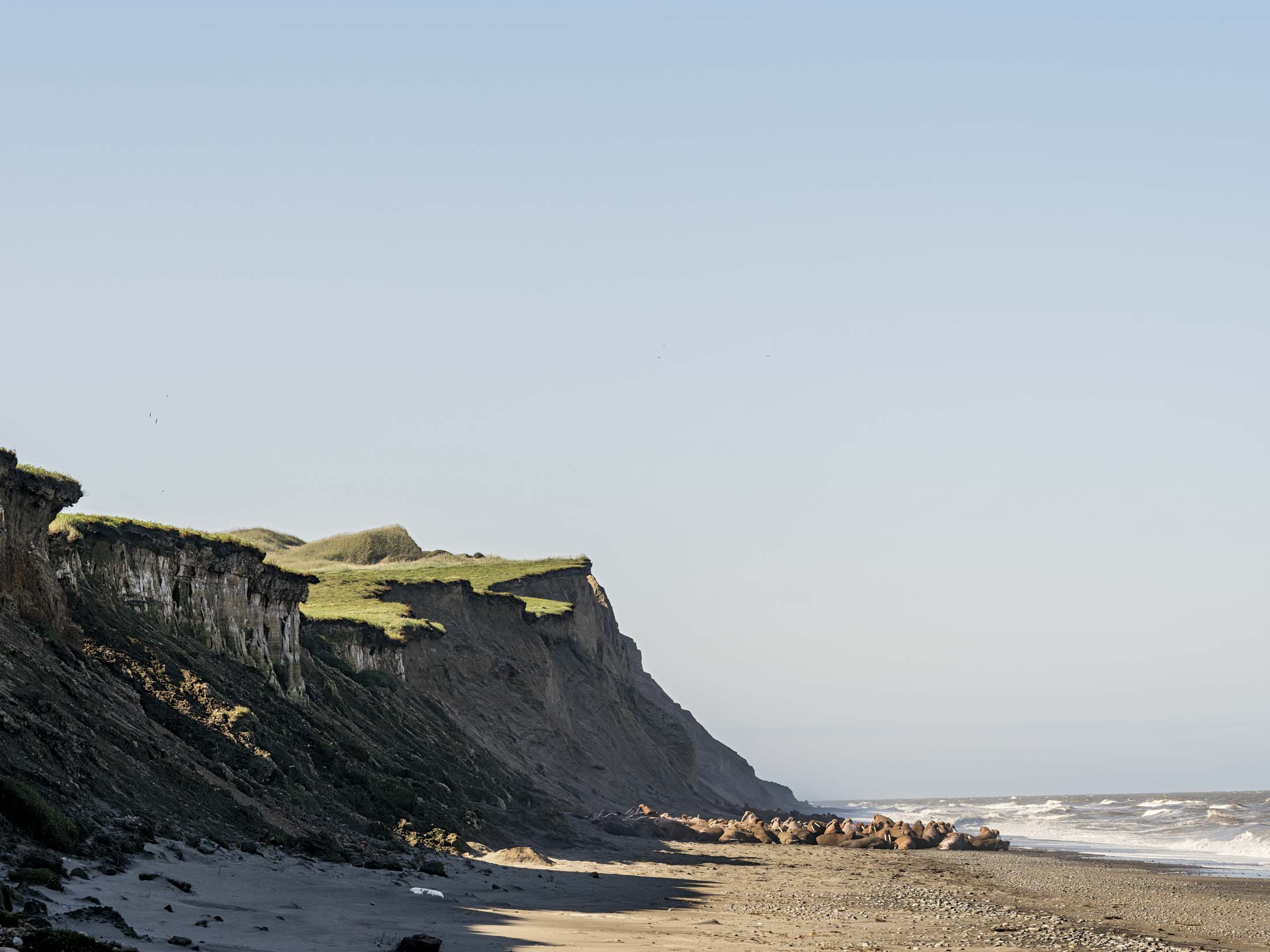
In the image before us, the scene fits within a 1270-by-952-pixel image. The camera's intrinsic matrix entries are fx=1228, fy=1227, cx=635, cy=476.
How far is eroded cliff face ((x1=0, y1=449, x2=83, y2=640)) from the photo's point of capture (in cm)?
2694

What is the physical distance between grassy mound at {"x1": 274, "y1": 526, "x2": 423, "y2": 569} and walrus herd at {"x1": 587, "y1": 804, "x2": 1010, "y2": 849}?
42711 mm

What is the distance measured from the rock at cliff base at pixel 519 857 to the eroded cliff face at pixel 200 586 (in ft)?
30.0

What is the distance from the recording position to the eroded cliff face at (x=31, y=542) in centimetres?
2694

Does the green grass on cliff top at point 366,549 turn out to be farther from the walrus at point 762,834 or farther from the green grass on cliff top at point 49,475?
the green grass on cliff top at point 49,475

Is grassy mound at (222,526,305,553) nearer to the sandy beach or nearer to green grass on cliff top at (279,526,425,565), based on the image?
green grass on cliff top at (279,526,425,565)

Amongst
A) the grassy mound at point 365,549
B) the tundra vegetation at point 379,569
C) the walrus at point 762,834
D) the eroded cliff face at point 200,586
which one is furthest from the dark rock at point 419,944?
the grassy mound at point 365,549

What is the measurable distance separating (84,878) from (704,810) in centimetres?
6241

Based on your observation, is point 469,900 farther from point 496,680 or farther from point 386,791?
point 496,680

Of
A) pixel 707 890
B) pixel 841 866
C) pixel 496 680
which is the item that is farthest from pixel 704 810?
pixel 707 890

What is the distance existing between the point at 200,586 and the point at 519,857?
1283 cm

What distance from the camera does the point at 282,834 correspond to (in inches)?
1051

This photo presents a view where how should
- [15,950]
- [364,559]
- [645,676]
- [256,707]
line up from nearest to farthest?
[15,950] → [256,707] → [364,559] → [645,676]

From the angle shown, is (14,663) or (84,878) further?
(14,663)

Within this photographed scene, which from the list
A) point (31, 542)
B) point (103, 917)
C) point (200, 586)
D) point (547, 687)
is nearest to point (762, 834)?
point (547, 687)
